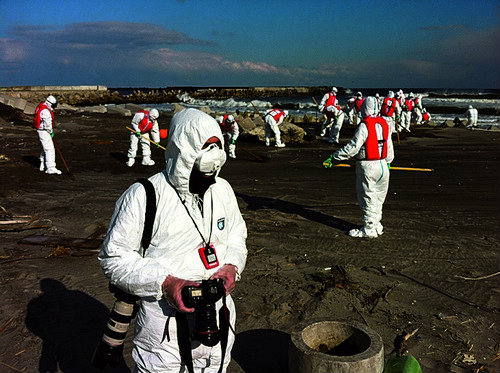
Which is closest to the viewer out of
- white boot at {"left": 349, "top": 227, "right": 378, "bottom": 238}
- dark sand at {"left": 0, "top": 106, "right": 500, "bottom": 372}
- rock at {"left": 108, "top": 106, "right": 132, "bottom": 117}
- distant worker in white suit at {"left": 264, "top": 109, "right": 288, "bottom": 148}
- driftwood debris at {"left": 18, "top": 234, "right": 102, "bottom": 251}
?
dark sand at {"left": 0, "top": 106, "right": 500, "bottom": 372}

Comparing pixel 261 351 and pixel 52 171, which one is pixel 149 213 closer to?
pixel 261 351

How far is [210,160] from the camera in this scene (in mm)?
2766

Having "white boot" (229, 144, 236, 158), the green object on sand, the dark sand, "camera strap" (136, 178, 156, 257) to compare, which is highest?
"camera strap" (136, 178, 156, 257)

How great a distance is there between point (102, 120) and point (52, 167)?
16.5 metres

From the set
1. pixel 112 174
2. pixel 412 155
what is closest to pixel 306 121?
pixel 412 155

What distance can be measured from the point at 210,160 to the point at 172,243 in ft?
1.90

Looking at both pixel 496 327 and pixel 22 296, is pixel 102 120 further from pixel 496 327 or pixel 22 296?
pixel 496 327

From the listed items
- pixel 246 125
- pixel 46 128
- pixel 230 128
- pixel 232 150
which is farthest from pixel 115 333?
pixel 246 125

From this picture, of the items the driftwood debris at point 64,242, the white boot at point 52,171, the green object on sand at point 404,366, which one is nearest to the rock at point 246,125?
the white boot at point 52,171

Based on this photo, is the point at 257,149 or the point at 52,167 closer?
the point at 52,167

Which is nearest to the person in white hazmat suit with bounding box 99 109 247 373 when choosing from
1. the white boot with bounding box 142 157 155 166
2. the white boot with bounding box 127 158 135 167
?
the white boot with bounding box 127 158 135 167

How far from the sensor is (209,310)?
2.62 meters

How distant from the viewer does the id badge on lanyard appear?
2.84 m

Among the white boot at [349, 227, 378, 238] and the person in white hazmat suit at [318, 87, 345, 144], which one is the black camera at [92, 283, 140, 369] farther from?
the person in white hazmat suit at [318, 87, 345, 144]
